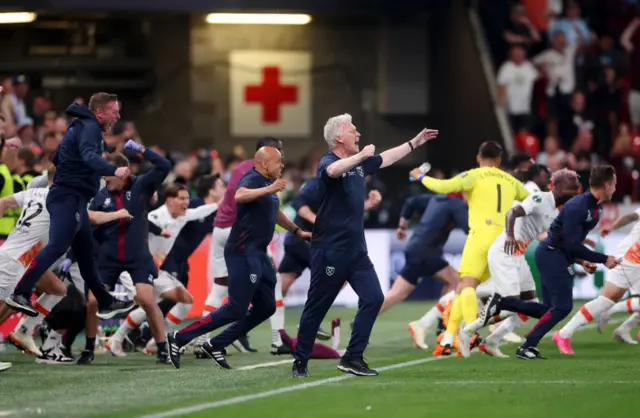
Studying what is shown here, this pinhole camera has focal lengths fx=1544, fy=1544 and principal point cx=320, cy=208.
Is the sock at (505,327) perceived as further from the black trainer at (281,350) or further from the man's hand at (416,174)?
the black trainer at (281,350)

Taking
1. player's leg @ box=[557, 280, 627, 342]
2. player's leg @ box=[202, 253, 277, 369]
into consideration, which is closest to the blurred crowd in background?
player's leg @ box=[557, 280, 627, 342]

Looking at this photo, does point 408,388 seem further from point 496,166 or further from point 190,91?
point 190,91

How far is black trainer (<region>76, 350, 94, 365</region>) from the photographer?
15781mm

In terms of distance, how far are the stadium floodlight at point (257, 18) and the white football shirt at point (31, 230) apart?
560 inches

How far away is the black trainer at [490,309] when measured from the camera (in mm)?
15305

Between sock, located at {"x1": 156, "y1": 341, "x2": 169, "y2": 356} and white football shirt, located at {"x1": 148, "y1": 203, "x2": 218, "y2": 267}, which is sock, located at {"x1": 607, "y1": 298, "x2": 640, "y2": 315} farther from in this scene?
sock, located at {"x1": 156, "y1": 341, "x2": 169, "y2": 356}

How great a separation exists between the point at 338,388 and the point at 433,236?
6.03 metres

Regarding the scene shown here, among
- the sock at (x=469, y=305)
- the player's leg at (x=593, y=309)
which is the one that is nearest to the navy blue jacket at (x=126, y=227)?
the sock at (x=469, y=305)

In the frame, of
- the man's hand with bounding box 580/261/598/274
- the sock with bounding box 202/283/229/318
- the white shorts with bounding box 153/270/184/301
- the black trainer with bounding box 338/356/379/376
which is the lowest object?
the black trainer with bounding box 338/356/379/376

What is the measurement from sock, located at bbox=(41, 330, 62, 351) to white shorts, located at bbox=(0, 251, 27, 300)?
1196 millimetres

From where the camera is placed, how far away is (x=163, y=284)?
54.3ft

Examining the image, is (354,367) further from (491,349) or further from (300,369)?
(491,349)

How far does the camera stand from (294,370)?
1352cm

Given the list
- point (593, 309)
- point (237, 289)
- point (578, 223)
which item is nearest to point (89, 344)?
point (237, 289)
